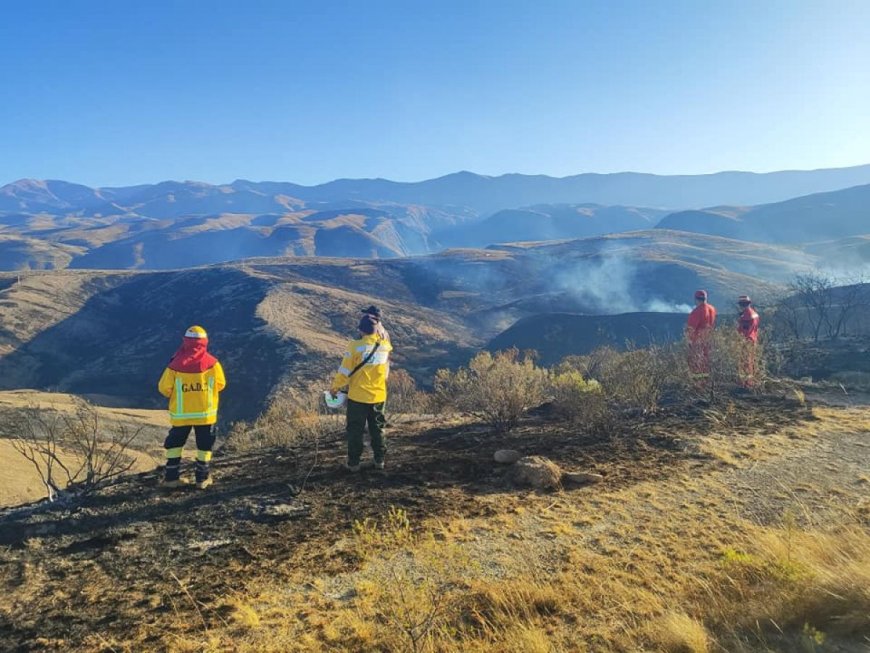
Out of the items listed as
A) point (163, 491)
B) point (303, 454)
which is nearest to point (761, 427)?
point (303, 454)

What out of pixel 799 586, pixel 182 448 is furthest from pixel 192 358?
pixel 799 586

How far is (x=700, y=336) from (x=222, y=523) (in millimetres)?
9656

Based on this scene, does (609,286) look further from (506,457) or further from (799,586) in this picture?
(799,586)

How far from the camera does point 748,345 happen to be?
10.7 m

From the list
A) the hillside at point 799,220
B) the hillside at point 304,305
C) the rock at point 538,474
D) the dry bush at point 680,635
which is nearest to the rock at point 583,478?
the rock at point 538,474

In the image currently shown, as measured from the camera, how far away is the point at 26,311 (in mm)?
50031

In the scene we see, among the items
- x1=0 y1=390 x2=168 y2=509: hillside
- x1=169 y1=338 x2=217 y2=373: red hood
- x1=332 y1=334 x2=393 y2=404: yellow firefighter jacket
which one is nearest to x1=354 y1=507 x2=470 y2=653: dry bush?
x1=332 y1=334 x2=393 y2=404: yellow firefighter jacket

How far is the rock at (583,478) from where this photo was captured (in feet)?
18.8

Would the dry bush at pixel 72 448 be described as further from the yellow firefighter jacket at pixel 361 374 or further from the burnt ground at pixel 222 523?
the yellow firefighter jacket at pixel 361 374

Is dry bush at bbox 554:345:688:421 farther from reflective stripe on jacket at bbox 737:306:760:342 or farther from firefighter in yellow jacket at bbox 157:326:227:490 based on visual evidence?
firefighter in yellow jacket at bbox 157:326:227:490

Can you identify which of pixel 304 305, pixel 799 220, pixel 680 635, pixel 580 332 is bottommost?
pixel 580 332

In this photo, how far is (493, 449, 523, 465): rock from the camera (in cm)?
652

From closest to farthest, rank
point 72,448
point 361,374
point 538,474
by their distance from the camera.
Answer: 1. point 538,474
2. point 361,374
3. point 72,448

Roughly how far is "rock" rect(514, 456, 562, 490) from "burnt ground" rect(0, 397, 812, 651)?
183mm
